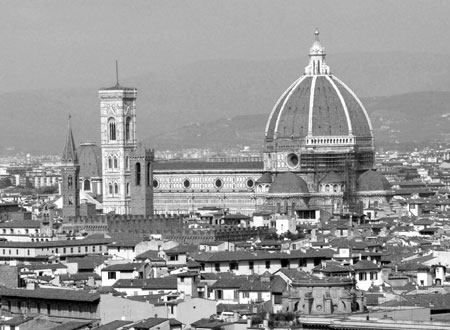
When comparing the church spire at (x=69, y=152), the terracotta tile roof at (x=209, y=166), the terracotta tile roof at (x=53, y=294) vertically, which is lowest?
the terracotta tile roof at (x=53, y=294)

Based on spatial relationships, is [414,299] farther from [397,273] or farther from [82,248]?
[82,248]

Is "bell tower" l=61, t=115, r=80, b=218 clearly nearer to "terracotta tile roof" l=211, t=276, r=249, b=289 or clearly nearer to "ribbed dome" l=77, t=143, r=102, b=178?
"ribbed dome" l=77, t=143, r=102, b=178

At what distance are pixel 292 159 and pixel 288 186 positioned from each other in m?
7.81

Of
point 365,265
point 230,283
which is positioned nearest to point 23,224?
point 365,265

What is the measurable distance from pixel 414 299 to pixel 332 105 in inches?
3201

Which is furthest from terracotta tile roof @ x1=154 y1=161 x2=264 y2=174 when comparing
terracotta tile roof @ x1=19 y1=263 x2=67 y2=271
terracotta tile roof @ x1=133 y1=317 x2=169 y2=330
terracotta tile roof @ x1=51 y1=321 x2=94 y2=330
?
terracotta tile roof @ x1=133 y1=317 x2=169 y2=330

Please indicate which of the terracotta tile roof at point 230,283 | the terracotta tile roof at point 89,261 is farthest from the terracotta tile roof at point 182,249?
the terracotta tile roof at point 230,283

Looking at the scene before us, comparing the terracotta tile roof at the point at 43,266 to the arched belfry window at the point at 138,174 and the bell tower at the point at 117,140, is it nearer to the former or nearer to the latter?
the arched belfry window at the point at 138,174

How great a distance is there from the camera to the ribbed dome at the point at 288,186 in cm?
12312

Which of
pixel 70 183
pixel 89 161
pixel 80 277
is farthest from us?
pixel 89 161

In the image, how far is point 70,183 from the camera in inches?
4690

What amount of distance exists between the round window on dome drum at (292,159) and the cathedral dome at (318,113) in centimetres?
120

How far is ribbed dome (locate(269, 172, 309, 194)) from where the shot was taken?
4847 inches

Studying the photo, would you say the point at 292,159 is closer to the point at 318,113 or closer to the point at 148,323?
the point at 318,113
